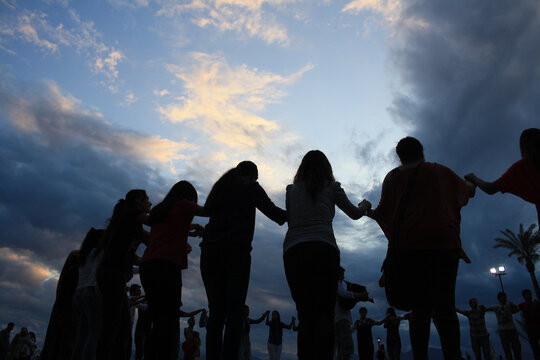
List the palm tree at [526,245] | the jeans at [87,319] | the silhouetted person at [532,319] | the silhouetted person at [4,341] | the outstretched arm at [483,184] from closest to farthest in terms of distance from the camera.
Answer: the outstretched arm at [483,184], the jeans at [87,319], the silhouetted person at [532,319], the silhouetted person at [4,341], the palm tree at [526,245]

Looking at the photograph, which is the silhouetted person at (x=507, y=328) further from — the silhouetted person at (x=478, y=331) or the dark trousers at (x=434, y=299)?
the dark trousers at (x=434, y=299)

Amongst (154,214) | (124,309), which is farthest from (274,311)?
(154,214)

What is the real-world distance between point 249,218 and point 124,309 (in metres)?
2.31

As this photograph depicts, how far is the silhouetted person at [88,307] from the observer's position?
427 cm

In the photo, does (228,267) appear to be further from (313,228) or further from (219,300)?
(313,228)

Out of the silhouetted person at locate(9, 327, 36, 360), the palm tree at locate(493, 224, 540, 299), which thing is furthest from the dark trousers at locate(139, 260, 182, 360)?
the palm tree at locate(493, 224, 540, 299)

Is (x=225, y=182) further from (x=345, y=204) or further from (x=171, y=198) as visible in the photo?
(x=345, y=204)

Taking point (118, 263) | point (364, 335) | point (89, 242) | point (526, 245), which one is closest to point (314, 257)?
point (118, 263)

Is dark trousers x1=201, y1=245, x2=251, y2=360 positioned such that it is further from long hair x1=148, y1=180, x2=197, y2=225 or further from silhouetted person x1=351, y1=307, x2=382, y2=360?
silhouetted person x1=351, y1=307, x2=382, y2=360

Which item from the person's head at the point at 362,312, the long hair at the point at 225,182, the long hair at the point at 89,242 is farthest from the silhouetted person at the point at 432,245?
the person's head at the point at 362,312

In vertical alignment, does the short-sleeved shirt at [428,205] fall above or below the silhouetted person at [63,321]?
above

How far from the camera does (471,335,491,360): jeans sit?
37.4ft

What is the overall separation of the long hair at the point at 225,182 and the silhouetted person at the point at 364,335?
10132 mm

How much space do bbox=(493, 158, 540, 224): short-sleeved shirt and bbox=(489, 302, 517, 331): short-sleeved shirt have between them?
409 inches
